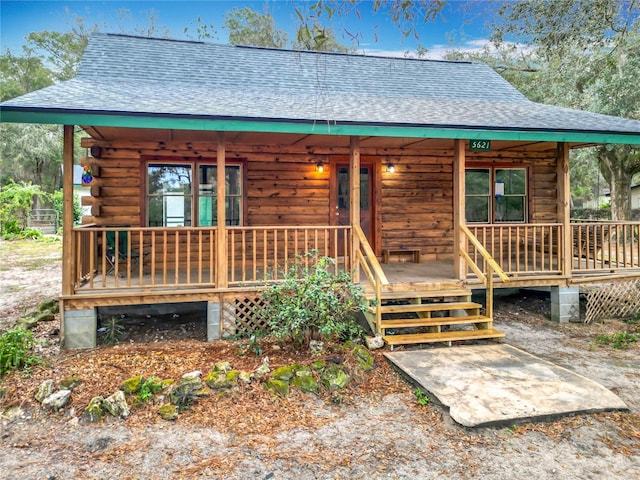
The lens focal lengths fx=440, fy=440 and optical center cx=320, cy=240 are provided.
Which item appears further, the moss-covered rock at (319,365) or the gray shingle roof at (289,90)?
the gray shingle roof at (289,90)

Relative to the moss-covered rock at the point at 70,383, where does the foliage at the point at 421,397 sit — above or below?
below

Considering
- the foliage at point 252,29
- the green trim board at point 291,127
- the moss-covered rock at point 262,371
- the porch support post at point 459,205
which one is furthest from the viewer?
the foliage at point 252,29

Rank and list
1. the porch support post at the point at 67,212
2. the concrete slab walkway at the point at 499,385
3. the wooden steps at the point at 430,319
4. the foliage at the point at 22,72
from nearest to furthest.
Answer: the concrete slab walkway at the point at 499,385
the porch support post at the point at 67,212
the wooden steps at the point at 430,319
the foliage at the point at 22,72

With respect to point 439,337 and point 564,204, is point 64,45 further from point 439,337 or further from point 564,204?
point 439,337

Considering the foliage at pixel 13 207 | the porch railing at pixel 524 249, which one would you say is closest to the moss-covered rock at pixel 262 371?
the porch railing at pixel 524 249

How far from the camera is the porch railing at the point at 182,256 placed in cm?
625

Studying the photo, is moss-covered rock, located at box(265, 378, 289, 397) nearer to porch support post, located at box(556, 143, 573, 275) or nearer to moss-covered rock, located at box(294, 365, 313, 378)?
moss-covered rock, located at box(294, 365, 313, 378)

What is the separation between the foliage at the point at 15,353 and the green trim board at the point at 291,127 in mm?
2468

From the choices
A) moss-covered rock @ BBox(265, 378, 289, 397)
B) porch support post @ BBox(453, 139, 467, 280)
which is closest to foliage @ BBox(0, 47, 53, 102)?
porch support post @ BBox(453, 139, 467, 280)

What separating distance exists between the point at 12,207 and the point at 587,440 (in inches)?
912

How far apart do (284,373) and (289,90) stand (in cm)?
610

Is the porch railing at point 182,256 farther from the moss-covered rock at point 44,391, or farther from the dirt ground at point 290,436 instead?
the moss-covered rock at point 44,391

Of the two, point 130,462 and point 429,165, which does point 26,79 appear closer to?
point 429,165

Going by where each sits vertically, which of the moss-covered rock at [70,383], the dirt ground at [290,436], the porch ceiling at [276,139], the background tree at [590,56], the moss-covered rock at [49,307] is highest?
the background tree at [590,56]
